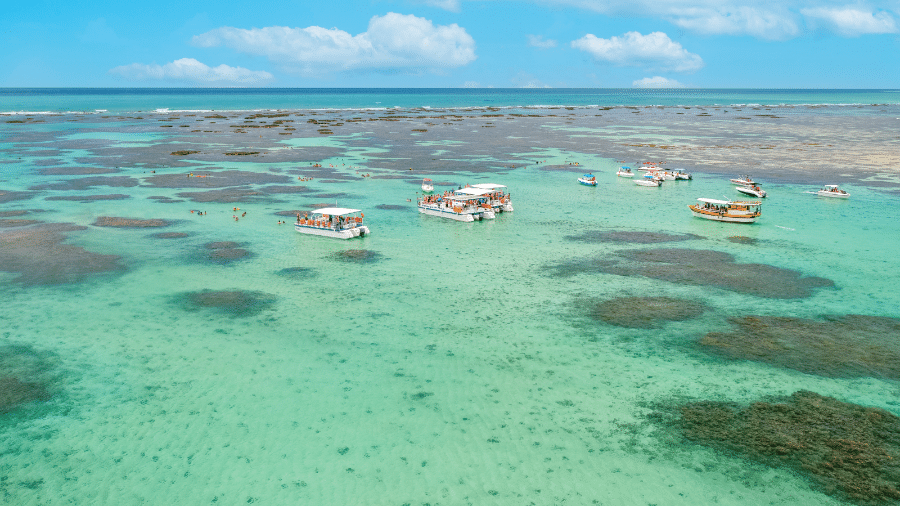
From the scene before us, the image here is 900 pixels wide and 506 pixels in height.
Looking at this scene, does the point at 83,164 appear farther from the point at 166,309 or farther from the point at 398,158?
the point at 166,309

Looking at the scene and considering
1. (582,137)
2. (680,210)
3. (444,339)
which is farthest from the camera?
(582,137)

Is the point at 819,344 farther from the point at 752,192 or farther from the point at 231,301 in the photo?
the point at 752,192

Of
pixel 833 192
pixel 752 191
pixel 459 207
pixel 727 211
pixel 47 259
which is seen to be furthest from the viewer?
pixel 752 191

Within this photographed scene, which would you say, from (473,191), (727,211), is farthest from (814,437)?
(473,191)

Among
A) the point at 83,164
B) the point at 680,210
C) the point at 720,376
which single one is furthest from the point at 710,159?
the point at 83,164

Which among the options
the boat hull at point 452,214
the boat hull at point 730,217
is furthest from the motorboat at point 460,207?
the boat hull at point 730,217

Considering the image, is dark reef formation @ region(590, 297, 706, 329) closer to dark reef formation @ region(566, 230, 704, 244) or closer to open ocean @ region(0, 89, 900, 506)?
open ocean @ region(0, 89, 900, 506)

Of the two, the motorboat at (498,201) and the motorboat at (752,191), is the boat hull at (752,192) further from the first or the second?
the motorboat at (498,201)

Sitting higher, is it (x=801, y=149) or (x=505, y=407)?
(x=801, y=149)
